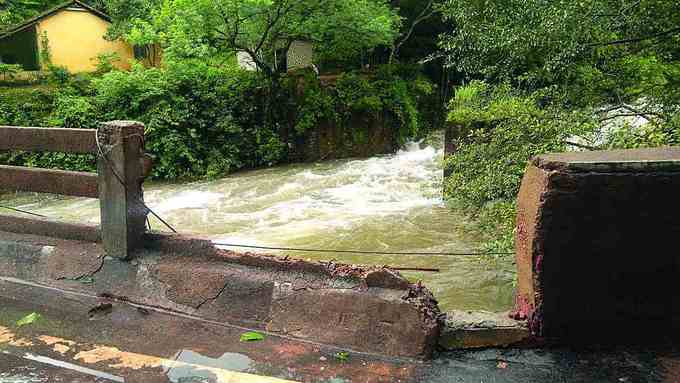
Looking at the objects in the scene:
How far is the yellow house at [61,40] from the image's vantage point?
20.3 m

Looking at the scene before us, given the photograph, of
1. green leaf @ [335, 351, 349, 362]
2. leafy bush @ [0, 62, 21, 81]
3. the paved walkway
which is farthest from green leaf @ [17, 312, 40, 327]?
leafy bush @ [0, 62, 21, 81]

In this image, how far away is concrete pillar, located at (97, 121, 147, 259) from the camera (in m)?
4.04

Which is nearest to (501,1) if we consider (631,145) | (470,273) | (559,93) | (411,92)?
(559,93)

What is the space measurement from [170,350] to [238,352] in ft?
1.40

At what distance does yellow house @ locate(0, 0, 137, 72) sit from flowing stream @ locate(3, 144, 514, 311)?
9443 millimetres

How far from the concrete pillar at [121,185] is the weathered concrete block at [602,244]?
2777 millimetres

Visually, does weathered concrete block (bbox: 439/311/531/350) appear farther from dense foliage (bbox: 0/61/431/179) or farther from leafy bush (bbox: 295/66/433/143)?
leafy bush (bbox: 295/66/433/143)

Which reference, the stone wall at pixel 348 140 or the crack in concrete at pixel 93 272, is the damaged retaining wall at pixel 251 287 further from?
the stone wall at pixel 348 140

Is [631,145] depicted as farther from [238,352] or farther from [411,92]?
[411,92]

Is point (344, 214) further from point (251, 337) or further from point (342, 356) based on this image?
point (342, 356)

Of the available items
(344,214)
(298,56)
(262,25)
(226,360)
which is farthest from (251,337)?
(298,56)

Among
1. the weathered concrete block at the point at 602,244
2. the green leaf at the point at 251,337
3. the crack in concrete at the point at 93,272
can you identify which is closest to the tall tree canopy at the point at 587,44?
the weathered concrete block at the point at 602,244

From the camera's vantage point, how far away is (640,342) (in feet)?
10.2

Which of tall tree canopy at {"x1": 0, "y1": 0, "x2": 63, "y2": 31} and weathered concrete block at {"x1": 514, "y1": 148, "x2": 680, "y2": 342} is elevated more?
tall tree canopy at {"x1": 0, "y1": 0, "x2": 63, "y2": 31}
